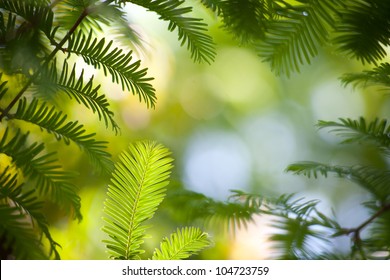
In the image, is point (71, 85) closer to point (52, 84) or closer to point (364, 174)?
point (52, 84)

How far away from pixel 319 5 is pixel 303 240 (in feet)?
0.76

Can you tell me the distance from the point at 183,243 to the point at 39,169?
13 centimetres

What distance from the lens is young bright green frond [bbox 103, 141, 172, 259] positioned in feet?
1.18

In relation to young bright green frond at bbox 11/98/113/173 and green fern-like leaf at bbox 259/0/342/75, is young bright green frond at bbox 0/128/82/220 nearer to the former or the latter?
young bright green frond at bbox 11/98/113/173

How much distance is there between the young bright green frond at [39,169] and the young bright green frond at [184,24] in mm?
158

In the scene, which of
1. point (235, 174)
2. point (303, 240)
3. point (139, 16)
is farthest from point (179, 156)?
point (303, 240)

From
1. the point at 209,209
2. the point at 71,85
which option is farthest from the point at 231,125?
the point at 71,85

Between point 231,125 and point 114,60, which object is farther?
point 231,125

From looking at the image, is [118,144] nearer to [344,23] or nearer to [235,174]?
[235,174]

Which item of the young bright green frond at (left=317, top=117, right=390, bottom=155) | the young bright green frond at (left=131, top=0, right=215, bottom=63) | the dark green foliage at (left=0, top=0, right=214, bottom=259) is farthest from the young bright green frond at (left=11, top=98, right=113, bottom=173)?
the young bright green frond at (left=317, top=117, right=390, bottom=155)

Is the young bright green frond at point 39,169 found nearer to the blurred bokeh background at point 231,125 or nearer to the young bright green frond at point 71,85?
the young bright green frond at point 71,85

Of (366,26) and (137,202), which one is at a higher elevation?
(366,26)

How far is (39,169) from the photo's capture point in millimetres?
366

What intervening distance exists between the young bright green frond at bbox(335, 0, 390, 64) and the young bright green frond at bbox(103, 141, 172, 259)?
0.23m
